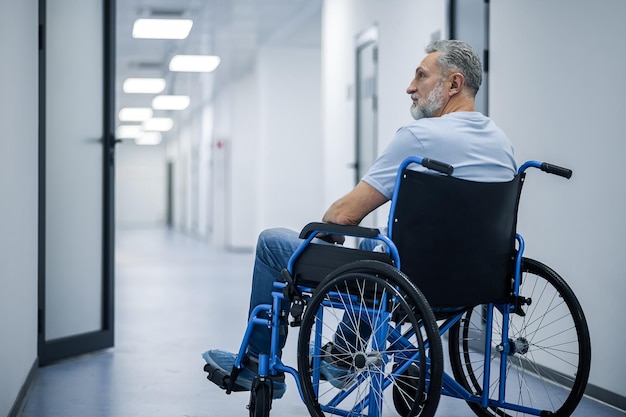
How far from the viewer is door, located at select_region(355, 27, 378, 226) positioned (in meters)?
6.00

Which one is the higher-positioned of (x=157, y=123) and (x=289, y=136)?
(x=157, y=123)

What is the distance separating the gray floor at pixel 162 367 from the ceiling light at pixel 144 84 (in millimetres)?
5203

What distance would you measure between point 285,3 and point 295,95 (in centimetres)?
279

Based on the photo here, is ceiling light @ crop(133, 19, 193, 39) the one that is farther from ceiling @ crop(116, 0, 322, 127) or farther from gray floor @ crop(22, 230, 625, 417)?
gray floor @ crop(22, 230, 625, 417)

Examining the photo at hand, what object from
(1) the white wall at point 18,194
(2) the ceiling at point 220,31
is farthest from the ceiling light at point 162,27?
(1) the white wall at point 18,194

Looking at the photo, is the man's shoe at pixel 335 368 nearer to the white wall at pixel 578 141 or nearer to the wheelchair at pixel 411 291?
the wheelchair at pixel 411 291

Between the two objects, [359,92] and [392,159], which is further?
[359,92]

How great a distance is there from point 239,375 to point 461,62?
1.11 metres

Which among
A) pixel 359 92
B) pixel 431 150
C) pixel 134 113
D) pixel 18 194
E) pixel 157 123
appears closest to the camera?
pixel 431 150

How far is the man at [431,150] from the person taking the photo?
214 cm

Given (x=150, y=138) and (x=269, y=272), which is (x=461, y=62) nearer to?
(x=269, y=272)

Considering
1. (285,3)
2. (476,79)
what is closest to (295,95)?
(285,3)

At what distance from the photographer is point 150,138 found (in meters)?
24.6

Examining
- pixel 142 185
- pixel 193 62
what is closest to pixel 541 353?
pixel 193 62
